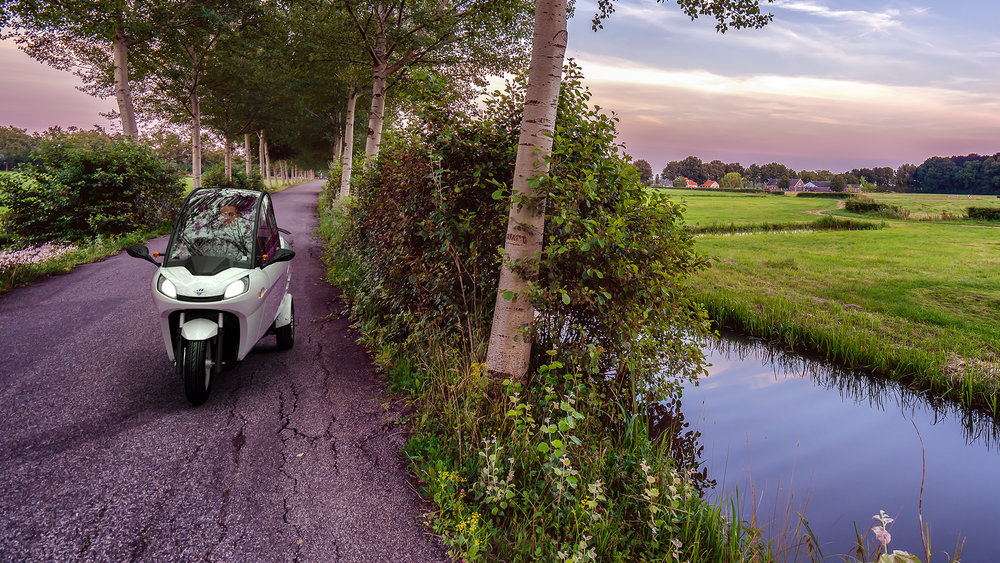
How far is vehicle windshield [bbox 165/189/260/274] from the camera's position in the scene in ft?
14.9

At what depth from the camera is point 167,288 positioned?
419cm

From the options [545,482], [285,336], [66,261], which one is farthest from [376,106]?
[545,482]

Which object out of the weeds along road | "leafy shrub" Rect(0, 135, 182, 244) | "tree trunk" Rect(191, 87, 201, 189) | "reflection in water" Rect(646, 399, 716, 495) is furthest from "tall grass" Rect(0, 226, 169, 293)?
"reflection in water" Rect(646, 399, 716, 495)

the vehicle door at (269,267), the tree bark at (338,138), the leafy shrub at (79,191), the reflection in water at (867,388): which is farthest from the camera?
the tree bark at (338,138)

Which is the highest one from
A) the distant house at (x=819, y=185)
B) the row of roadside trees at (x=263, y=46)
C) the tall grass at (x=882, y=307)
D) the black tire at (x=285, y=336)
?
the distant house at (x=819, y=185)

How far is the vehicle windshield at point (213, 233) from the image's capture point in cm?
453

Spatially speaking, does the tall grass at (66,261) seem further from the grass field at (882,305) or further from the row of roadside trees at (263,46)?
the grass field at (882,305)

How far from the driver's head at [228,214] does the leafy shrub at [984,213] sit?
45639 mm

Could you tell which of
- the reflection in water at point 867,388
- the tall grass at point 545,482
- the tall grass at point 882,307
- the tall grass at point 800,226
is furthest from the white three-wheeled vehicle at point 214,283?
the tall grass at point 800,226

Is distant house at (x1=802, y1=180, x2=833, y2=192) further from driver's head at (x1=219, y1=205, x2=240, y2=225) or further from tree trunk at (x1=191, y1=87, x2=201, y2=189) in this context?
driver's head at (x1=219, y1=205, x2=240, y2=225)

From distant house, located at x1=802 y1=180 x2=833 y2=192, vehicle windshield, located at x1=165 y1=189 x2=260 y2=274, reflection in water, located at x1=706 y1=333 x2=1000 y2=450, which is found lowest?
reflection in water, located at x1=706 y1=333 x2=1000 y2=450

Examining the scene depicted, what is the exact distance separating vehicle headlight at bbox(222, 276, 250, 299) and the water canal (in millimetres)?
4662

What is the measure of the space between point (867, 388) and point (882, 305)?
4.43 meters

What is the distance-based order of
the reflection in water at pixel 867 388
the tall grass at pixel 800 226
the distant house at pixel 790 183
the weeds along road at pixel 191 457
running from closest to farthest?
the weeds along road at pixel 191 457, the reflection in water at pixel 867 388, the tall grass at pixel 800 226, the distant house at pixel 790 183
